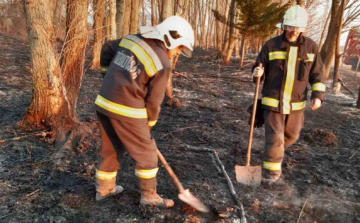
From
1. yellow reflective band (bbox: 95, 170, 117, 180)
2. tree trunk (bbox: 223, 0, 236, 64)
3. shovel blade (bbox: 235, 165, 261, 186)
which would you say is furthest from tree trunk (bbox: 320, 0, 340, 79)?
yellow reflective band (bbox: 95, 170, 117, 180)

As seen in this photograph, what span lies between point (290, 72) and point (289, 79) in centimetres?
8

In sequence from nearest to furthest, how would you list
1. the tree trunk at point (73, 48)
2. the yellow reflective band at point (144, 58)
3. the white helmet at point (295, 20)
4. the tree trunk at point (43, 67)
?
the yellow reflective band at point (144, 58) < the white helmet at point (295, 20) < the tree trunk at point (43, 67) < the tree trunk at point (73, 48)

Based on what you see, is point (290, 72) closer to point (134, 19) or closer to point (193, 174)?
point (193, 174)

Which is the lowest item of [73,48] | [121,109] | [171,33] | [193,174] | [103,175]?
[193,174]

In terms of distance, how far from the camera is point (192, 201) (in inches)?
106

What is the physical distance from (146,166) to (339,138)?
3.98m

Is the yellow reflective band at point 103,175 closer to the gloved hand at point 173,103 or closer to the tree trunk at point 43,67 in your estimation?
the tree trunk at point 43,67

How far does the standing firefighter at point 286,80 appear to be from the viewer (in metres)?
3.19

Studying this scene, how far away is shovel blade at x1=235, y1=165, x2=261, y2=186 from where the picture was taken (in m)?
3.29

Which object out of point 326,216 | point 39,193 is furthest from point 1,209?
point 326,216

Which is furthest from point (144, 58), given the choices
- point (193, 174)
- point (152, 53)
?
point (193, 174)

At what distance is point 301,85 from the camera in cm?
329

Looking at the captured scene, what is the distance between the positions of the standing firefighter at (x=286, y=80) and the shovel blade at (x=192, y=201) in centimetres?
104

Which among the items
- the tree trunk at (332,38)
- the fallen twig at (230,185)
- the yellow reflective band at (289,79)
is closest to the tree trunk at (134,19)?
the tree trunk at (332,38)
